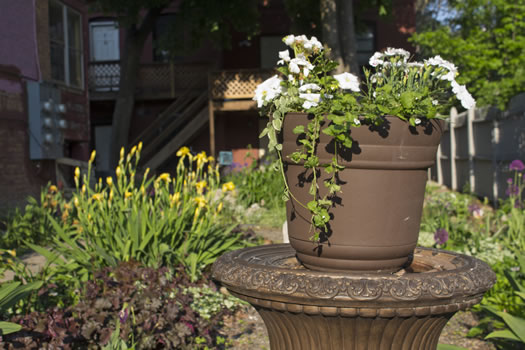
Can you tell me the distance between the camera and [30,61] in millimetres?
10539

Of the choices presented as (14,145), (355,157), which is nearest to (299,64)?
(355,157)

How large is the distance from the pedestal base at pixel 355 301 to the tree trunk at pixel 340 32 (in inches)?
383

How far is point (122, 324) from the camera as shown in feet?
10.5

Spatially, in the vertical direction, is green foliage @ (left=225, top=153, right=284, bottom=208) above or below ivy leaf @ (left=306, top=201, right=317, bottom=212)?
below

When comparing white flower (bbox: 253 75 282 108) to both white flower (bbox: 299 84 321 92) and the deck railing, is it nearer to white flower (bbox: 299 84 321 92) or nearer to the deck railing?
white flower (bbox: 299 84 321 92)

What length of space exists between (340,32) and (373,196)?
38.7ft

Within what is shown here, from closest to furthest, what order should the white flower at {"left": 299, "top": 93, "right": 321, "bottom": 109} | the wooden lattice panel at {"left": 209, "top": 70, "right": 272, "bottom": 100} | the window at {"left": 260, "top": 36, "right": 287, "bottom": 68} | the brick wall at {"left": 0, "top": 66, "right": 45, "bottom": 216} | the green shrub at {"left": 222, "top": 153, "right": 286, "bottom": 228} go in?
the white flower at {"left": 299, "top": 93, "right": 321, "bottom": 109} < the green shrub at {"left": 222, "top": 153, "right": 286, "bottom": 228} < the brick wall at {"left": 0, "top": 66, "right": 45, "bottom": 216} < the wooden lattice panel at {"left": 209, "top": 70, "right": 272, "bottom": 100} < the window at {"left": 260, "top": 36, "right": 287, "bottom": 68}

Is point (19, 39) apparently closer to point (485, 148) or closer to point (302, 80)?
point (485, 148)

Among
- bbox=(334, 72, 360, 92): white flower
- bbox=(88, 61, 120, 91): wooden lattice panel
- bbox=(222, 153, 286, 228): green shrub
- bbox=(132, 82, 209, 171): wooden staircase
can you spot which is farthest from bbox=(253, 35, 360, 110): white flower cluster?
bbox=(88, 61, 120, 91): wooden lattice panel

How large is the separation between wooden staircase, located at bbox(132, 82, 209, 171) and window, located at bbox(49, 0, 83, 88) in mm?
5579

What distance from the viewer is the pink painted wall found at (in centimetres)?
983

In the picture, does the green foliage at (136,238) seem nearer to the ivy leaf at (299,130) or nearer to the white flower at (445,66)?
the ivy leaf at (299,130)

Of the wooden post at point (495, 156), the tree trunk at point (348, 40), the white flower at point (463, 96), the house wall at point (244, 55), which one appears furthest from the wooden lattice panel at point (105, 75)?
the white flower at point (463, 96)

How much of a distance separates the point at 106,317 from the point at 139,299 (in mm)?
232
